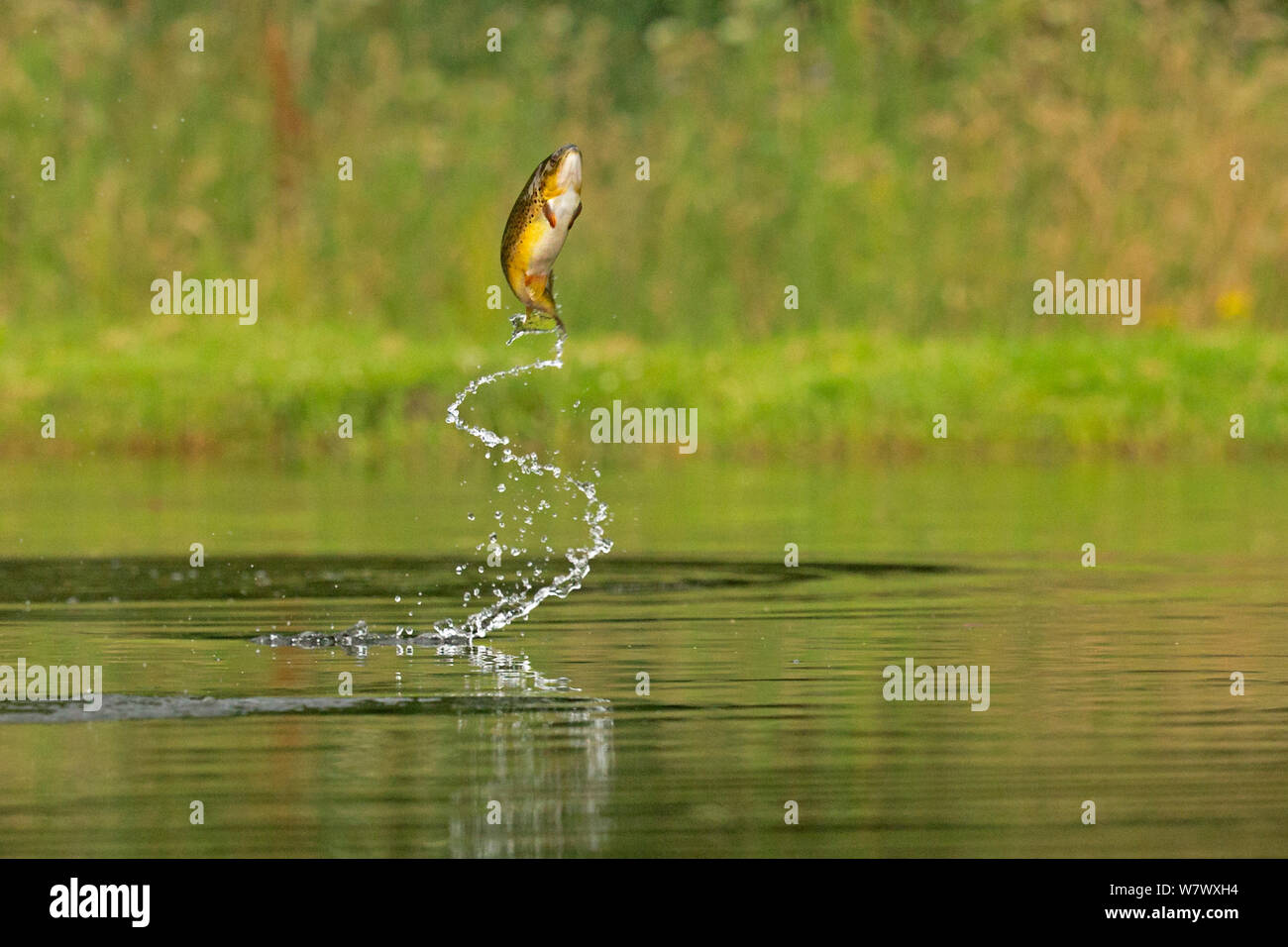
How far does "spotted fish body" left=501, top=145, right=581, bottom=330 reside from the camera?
1025cm

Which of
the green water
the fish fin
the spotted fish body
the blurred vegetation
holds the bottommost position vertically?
the green water

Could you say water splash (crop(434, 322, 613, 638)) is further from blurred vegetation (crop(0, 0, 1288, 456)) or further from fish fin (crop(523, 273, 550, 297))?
blurred vegetation (crop(0, 0, 1288, 456))

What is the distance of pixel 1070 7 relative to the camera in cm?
2795

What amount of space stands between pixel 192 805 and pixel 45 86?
19805 millimetres

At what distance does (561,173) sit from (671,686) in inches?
68.1

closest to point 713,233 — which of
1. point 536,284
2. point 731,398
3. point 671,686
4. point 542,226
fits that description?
point 731,398

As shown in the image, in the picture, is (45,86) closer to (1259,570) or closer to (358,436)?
(358,436)

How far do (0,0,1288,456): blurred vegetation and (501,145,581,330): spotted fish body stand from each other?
1384cm

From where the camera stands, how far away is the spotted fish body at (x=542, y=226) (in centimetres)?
1025

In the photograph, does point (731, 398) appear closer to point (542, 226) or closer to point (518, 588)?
point (518, 588)

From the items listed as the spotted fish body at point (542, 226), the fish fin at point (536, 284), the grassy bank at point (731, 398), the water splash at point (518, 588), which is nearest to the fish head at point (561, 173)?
the spotted fish body at point (542, 226)

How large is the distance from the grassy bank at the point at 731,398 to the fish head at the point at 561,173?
44.3 feet

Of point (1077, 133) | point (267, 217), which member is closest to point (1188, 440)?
point (1077, 133)

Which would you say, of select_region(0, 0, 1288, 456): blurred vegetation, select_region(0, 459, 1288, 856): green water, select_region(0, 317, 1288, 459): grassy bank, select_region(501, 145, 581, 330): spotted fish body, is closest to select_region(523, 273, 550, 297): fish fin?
select_region(501, 145, 581, 330): spotted fish body
